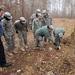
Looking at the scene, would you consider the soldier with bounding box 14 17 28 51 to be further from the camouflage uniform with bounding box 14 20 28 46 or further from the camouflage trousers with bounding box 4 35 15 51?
the camouflage trousers with bounding box 4 35 15 51

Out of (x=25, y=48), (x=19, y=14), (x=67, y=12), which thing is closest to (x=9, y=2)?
(x=19, y=14)

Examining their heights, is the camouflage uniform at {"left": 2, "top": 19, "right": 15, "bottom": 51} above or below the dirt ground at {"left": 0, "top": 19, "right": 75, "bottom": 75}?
above

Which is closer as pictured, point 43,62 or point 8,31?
point 43,62

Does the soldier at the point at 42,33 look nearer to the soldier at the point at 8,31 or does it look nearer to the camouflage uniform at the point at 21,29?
the camouflage uniform at the point at 21,29

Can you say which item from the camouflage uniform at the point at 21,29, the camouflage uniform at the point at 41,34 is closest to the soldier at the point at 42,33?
Result: the camouflage uniform at the point at 41,34

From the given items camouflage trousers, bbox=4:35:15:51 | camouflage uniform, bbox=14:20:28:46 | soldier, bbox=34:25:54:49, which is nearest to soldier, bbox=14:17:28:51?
camouflage uniform, bbox=14:20:28:46

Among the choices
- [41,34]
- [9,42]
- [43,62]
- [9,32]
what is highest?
[9,32]

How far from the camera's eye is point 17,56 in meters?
9.91

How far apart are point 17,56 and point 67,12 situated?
1443 inches

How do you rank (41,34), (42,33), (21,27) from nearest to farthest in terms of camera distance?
1. (42,33)
2. (41,34)
3. (21,27)

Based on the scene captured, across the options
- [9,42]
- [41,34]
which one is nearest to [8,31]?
[9,42]

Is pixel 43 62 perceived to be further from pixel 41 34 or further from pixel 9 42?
pixel 9 42

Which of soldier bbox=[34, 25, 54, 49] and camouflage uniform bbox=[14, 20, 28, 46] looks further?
camouflage uniform bbox=[14, 20, 28, 46]

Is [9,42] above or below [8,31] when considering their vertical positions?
below
